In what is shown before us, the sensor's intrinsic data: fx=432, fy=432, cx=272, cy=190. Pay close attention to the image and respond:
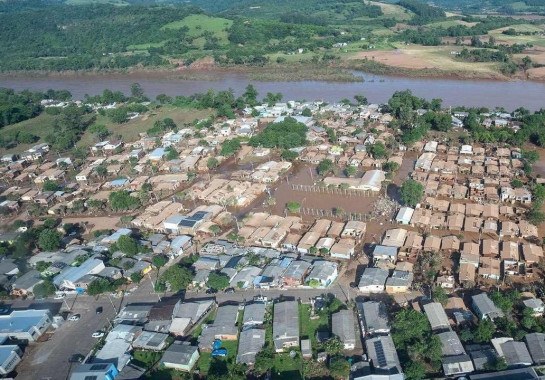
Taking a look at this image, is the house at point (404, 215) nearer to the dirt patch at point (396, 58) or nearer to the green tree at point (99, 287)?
the green tree at point (99, 287)

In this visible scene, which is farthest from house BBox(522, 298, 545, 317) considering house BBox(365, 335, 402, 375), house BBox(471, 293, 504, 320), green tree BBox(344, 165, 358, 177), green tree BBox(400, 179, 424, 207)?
green tree BBox(344, 165, 358, 177)

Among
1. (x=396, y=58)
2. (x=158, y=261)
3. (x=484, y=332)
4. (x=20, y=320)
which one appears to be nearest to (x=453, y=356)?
(x=484, y=332)

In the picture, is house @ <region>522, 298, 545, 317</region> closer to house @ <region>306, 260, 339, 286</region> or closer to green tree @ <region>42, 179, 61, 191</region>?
house @ <region>306, 260, 339, 286</region>

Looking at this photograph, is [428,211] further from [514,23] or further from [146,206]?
[514,23]

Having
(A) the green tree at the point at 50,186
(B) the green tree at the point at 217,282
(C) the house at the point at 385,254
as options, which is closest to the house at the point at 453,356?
(C) the house at the point at 385,254

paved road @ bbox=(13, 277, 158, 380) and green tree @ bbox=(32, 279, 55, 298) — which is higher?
green tree @ bbox=(32, 279, 55, 298)

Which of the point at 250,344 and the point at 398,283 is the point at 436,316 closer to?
the point at 398,283
